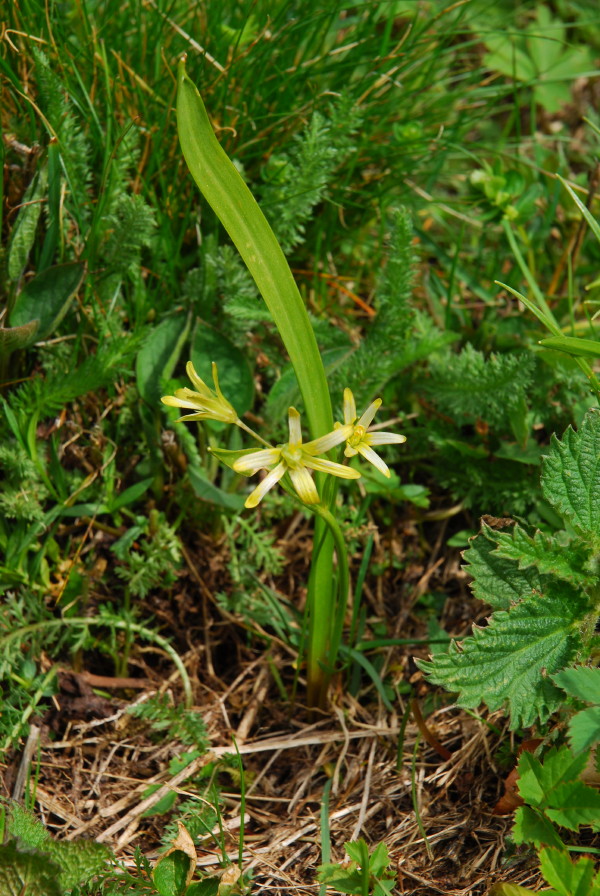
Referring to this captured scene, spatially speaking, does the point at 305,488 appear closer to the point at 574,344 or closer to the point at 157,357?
the point at 574,344

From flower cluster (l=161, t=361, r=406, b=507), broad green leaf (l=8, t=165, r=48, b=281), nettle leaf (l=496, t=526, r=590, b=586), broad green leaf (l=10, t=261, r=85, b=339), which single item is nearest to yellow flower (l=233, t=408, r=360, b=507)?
flower cluster (l=161, t=361, r=406, b=507)

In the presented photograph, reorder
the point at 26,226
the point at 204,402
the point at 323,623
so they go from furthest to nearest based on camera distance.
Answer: the point at 26,226
the point at 323,623
the point at 204,402

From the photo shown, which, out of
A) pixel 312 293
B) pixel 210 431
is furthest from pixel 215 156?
pixel 312 293

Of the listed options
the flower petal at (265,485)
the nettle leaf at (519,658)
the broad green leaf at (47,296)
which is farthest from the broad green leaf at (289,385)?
the nettle leaf at (519,658)

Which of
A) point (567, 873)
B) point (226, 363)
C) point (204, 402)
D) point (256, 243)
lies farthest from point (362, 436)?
point (567, 873)

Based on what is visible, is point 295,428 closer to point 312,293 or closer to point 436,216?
point 312,293
